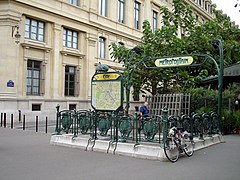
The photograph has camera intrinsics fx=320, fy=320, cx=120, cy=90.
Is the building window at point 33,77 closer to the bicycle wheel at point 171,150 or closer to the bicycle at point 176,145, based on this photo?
the bicycle at point 176,145

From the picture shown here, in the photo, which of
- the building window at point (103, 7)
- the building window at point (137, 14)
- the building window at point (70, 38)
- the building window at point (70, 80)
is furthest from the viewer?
the building window at point (137, 14)

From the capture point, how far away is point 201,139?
39.5 feet

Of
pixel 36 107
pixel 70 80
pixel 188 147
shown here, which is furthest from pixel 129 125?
pixel 70 80

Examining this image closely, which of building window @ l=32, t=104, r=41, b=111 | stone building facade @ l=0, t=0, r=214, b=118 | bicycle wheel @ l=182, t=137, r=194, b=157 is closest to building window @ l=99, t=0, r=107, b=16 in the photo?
stone building facade @ l=0, t=0, r=214, b=118

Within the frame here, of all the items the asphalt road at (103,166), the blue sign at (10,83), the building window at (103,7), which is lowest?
the asphalt road at (103,166)

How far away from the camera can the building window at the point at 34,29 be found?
2570cm

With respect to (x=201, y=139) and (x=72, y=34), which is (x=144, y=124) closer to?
(x=201, y=139)

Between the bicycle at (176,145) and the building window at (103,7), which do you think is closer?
the bicycle at (176,145)

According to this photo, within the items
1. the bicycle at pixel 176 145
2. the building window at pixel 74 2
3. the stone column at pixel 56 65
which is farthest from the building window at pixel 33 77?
the bicycle at pixel 176 145

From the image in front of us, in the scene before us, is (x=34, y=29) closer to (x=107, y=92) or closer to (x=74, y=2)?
(x=74, y=2)

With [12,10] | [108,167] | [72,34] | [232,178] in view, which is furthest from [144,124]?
[72,34]

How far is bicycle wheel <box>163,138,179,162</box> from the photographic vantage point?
30.7 ft

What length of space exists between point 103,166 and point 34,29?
796 inches

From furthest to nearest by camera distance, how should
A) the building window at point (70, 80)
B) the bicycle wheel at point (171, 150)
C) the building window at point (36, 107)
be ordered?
the building window at point (70, 80) → the building window at point (36, 107) → the bicycle wheel at point (171, 150)
